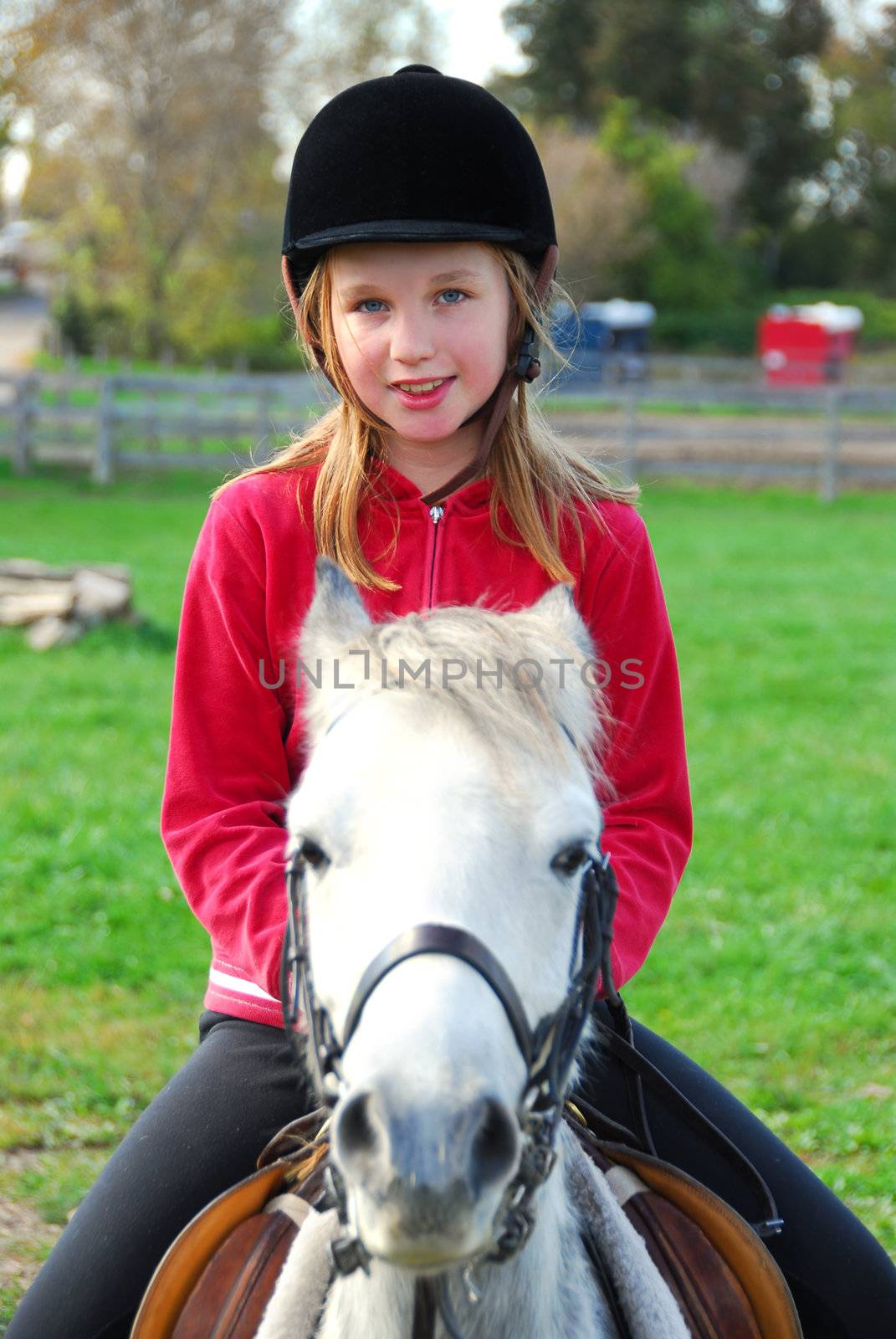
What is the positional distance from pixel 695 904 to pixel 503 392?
400 centimetres

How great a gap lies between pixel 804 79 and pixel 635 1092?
50.5 m

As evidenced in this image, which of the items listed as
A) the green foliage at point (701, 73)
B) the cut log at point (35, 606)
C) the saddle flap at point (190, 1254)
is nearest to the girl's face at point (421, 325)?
the saddle flap at point (190, 1254)

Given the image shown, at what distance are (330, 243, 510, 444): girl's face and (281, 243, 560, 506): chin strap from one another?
52 mm

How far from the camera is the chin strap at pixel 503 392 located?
7.30 feet

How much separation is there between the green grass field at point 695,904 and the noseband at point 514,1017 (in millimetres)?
2142

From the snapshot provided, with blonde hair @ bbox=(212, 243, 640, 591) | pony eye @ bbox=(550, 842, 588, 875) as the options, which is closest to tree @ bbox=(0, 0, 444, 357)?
blonde hair @ bbox=(212, 243, 640, 591)

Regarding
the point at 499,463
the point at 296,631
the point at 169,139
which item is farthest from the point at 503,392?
the point at 169,139

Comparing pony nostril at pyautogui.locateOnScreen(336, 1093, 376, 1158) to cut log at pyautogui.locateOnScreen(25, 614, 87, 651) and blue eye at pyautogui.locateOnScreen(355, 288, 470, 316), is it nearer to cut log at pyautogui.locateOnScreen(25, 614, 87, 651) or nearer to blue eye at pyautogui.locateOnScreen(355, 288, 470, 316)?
blue eye at pyautogui.locateOnScreen(355, 288, 470, 316)

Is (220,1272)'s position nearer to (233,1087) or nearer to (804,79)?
(233,1087)

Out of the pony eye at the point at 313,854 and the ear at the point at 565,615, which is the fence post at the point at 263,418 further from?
the pony eye at the point at 313,854

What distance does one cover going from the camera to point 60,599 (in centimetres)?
958

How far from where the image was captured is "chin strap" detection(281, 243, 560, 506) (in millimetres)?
2225

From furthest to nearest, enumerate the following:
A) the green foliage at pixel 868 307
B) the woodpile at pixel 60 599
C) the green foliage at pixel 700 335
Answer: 1. the green foliage at pixel 868 307
2. the green foliage at pixel 700 335
3. the woodpile at pixel 60 599

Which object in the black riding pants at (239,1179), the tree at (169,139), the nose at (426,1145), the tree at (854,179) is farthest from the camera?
the tree at (854,179)
